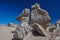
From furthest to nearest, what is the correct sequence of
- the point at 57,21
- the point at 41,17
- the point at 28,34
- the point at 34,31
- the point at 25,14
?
the point at 57,21
the point at 25,14
the point at 41,17
the point at 34,31
the point at 28,34

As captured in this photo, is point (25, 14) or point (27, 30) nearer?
point (27, 30)

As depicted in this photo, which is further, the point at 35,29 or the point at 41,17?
the point at 41,17

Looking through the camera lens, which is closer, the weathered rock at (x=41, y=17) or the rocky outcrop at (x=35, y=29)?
the rocky outcrop at (x=35, y=29)

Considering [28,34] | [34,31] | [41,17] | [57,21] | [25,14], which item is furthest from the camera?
[57,21]

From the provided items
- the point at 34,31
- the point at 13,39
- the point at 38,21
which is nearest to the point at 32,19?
the point at 38,21

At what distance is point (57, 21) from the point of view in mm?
29688

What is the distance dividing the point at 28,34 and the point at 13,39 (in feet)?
7.64

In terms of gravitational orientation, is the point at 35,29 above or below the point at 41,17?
below

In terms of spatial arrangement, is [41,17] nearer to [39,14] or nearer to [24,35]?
[39,14]

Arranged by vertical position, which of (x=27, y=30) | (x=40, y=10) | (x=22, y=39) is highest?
(x=40, y=10)

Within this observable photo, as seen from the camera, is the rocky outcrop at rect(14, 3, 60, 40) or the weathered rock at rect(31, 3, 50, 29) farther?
the weathered rock at rect(31, 3, 50, 29)

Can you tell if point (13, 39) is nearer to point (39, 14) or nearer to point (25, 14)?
point (39, 14)

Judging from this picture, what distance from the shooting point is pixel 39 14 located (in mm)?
18234

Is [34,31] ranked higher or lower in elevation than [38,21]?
lower
